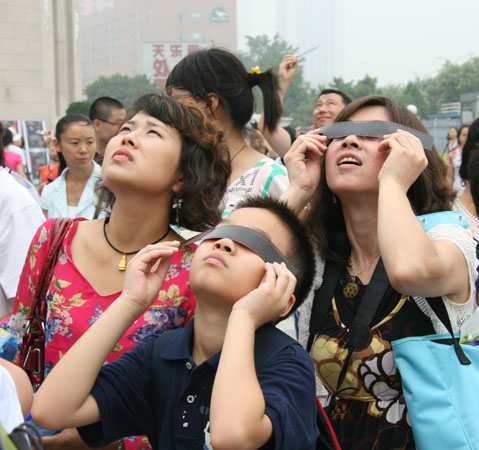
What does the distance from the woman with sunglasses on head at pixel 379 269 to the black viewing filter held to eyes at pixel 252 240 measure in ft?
1.28

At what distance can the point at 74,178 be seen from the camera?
6.31 meters

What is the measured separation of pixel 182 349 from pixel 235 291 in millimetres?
237

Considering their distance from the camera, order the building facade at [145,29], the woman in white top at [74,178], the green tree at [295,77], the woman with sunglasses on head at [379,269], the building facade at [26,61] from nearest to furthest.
Answer: the woman with sunglasses on head at [379,269]
the woman in white top at [74,178]
the building facade at [26,61]
the green tree at [295,77]
the building facade at [145,29]

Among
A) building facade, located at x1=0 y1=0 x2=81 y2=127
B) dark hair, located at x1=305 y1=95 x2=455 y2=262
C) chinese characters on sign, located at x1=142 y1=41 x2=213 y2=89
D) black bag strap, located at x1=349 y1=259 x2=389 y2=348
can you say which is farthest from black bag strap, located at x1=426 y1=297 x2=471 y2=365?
chinese characters on sign, located at x1=142 y1=41 x2=213 y2=89

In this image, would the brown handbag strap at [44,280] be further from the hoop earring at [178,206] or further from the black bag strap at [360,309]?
the black bag strap at [360,309]

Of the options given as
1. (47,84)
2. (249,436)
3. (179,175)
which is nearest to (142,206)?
(179,175)

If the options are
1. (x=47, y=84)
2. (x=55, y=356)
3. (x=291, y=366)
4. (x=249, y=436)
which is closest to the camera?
(x=249, y=436)

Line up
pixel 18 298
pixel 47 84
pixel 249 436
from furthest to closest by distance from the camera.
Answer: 1. pixel 47 84
2. pixel 18 298
3. pixel 249 436

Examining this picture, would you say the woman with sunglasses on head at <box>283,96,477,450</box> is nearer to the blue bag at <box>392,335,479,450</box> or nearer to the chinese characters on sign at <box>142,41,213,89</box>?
the blue bag at <box>392,335,479,450</box>

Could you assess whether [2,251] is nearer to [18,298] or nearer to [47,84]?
[18,298]

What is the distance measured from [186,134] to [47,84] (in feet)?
92.4

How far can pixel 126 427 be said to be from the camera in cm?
201

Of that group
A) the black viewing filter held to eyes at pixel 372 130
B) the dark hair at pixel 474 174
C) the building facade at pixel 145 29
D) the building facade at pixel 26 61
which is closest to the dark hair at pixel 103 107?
the dark hair at pixel 474 174

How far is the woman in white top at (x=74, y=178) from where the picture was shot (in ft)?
19.5
